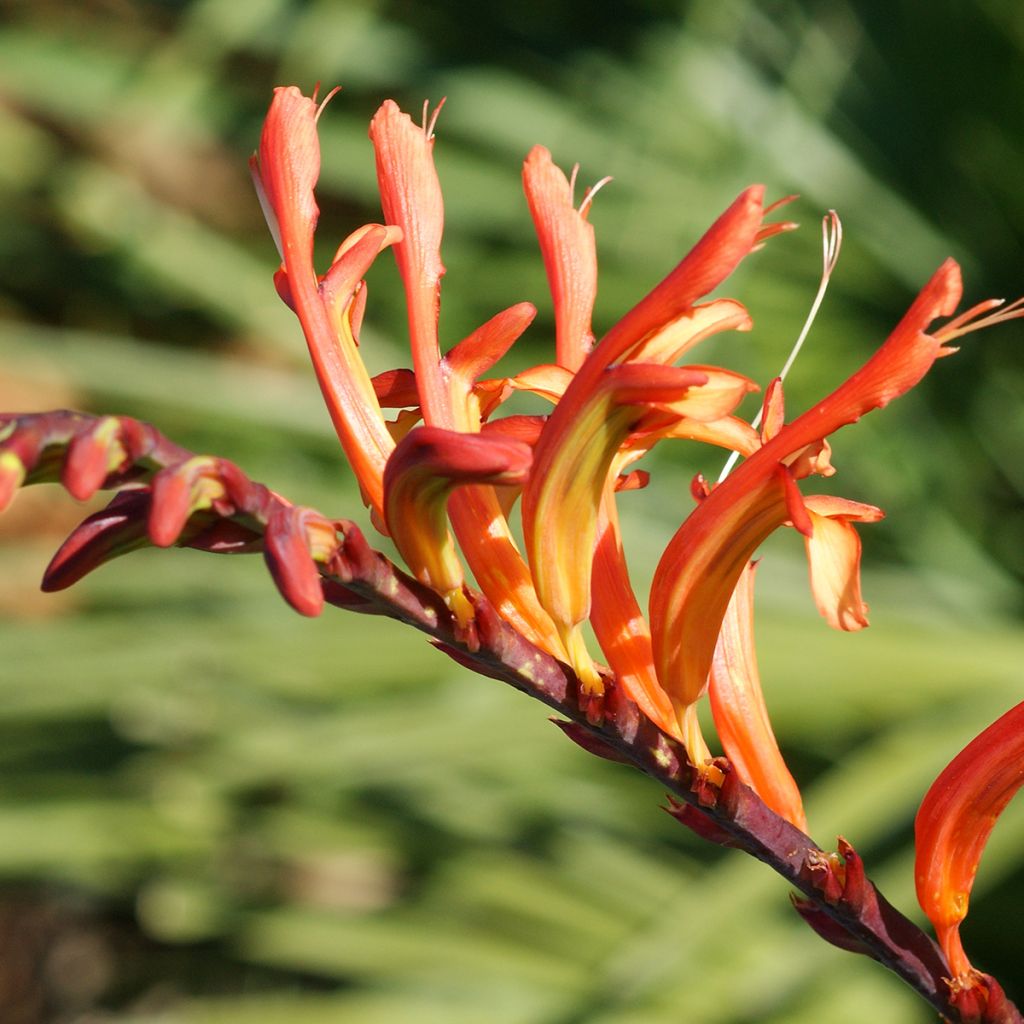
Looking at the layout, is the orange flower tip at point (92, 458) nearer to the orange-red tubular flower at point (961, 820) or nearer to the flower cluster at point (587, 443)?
the flower cluster at point (587, 443)

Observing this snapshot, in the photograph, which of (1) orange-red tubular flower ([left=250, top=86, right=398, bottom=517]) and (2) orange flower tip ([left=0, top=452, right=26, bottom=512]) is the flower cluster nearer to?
(1) orange-red tubular flower ([left=250, top=86, right=398, bottom=517])

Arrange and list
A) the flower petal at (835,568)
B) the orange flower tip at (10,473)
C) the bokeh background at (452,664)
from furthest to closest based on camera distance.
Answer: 1. the bokeh background at (452,664)
2. the flower petal at (835,568)
3. the orange flower tip at (10,473)

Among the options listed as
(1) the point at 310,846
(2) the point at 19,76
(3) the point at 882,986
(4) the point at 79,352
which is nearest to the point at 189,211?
(2) the point at 19,76

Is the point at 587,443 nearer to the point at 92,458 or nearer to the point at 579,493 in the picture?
the point at 579,493

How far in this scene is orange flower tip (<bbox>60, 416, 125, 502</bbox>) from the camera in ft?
1.06

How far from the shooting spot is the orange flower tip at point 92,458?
324mm

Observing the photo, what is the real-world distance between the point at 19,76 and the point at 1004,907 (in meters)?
1.80

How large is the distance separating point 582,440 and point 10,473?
0.18 meters

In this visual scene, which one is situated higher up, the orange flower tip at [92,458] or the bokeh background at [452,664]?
the orange flower tip at [92,458]

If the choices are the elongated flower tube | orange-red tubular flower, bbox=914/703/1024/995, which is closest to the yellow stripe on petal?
the elongated flower tube

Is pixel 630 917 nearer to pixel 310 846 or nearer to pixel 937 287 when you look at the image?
pixel 310 846

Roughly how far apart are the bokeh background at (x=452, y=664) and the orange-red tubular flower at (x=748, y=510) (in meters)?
0.85

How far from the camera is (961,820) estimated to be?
Result: 0.45m

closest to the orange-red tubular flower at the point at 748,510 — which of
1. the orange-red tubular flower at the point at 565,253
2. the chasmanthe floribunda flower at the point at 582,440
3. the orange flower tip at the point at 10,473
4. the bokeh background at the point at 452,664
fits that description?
the chasmanthe floribunda flower at the point at 582,440
